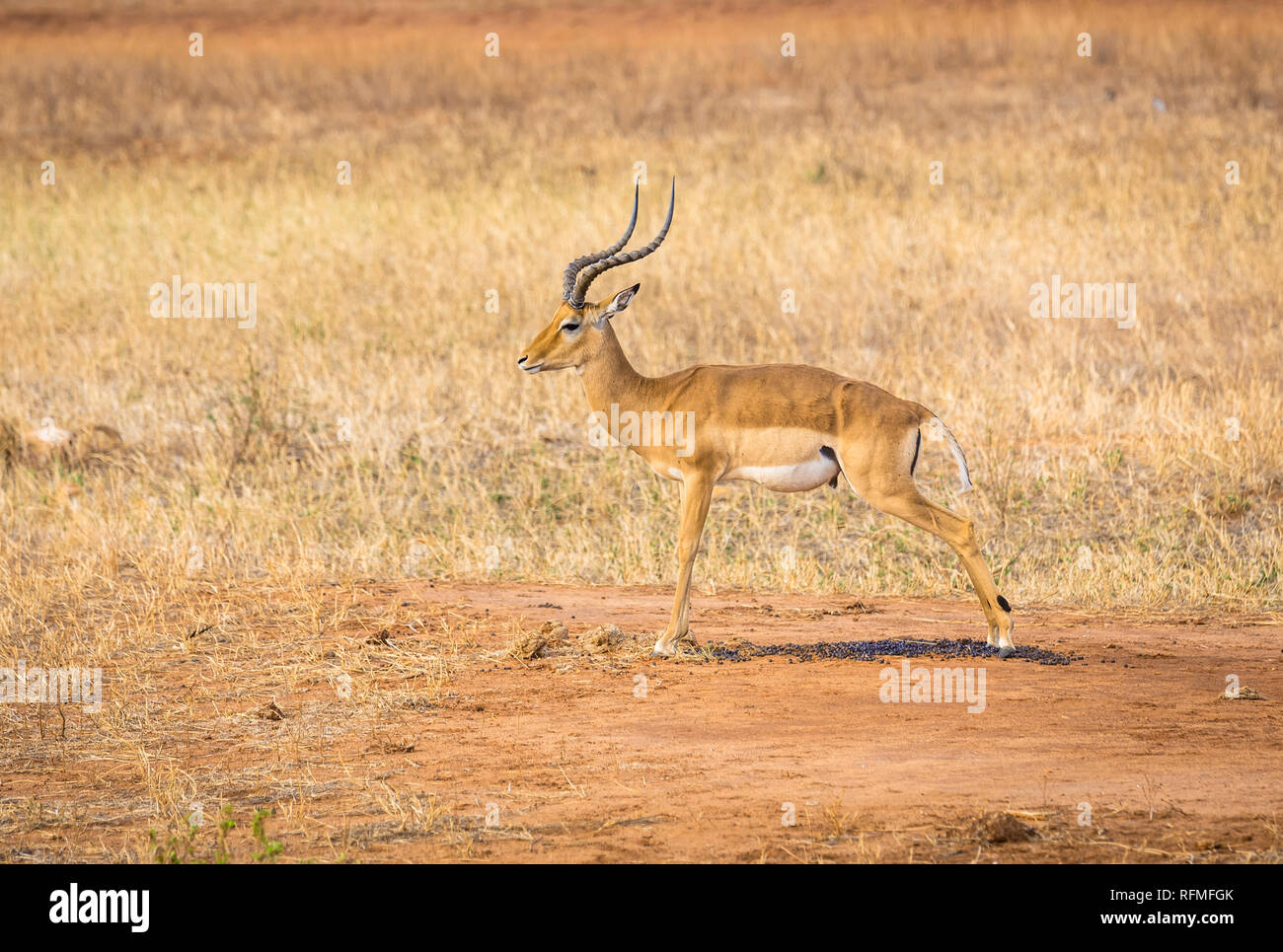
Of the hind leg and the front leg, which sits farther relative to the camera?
the front leg

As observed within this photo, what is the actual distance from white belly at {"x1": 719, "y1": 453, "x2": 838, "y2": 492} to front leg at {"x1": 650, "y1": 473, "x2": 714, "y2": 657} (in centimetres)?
27

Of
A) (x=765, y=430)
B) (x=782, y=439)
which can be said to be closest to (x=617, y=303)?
(x=765, y=430)

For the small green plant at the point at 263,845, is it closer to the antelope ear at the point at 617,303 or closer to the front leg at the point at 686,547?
the front leg at the point at 686,547

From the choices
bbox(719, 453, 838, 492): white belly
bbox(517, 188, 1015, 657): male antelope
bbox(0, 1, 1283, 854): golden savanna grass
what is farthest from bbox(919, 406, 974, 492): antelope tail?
bbox(0, 1, 1283, 854): golden savanna grass

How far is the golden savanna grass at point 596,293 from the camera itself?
11.8m

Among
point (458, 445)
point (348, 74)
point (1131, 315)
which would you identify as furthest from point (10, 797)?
point (348, 74)

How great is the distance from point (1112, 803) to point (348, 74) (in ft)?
94.7

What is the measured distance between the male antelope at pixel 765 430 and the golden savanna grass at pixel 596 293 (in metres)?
1.81

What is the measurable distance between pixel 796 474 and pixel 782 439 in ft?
0.68

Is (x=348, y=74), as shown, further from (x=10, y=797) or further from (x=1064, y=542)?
(x=10, y=797)

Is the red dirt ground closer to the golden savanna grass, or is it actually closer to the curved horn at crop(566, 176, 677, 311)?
the golden savanna grass

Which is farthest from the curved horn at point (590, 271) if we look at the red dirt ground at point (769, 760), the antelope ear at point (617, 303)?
the red dirt ground at point (769, 760)

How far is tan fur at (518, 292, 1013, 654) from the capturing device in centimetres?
848

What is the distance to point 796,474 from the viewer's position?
28.5 ft
